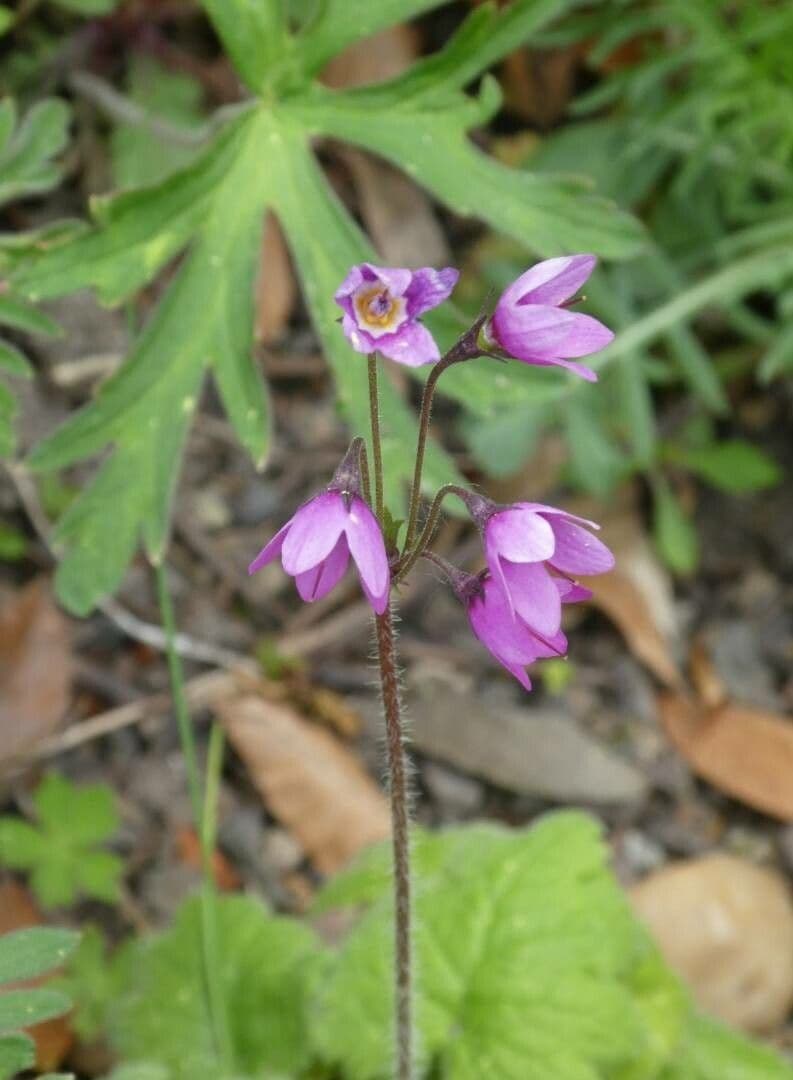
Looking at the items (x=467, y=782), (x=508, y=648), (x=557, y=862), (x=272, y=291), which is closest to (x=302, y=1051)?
(x=557, y=862)

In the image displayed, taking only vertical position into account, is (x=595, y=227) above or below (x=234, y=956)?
above

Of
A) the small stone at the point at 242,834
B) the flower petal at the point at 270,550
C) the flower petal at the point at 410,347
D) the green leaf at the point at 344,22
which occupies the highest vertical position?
the flower petal at the point at 410,347

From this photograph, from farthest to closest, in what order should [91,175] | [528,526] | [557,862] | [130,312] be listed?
[91,175] < [130,312] < [557,862] < [528,526]

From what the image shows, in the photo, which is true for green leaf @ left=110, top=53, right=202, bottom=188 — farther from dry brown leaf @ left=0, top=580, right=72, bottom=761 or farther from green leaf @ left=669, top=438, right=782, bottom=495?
green leaf @ left=669, top=438, right=782, bottom=495

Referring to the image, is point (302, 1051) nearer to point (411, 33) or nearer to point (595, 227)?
point (595, 227)

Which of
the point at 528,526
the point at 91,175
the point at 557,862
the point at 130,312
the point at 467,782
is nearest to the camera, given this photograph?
the point at 528,526

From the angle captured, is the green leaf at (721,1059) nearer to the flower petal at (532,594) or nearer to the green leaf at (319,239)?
the green leaf at (319,239)

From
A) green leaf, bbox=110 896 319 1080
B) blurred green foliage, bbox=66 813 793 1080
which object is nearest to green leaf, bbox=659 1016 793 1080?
blurred green foliage, bbox=66 813 793 1080

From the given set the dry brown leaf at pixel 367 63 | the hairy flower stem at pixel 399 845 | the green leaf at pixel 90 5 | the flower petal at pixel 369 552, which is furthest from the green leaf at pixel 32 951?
the dry brown leaf at pixel 367 63
